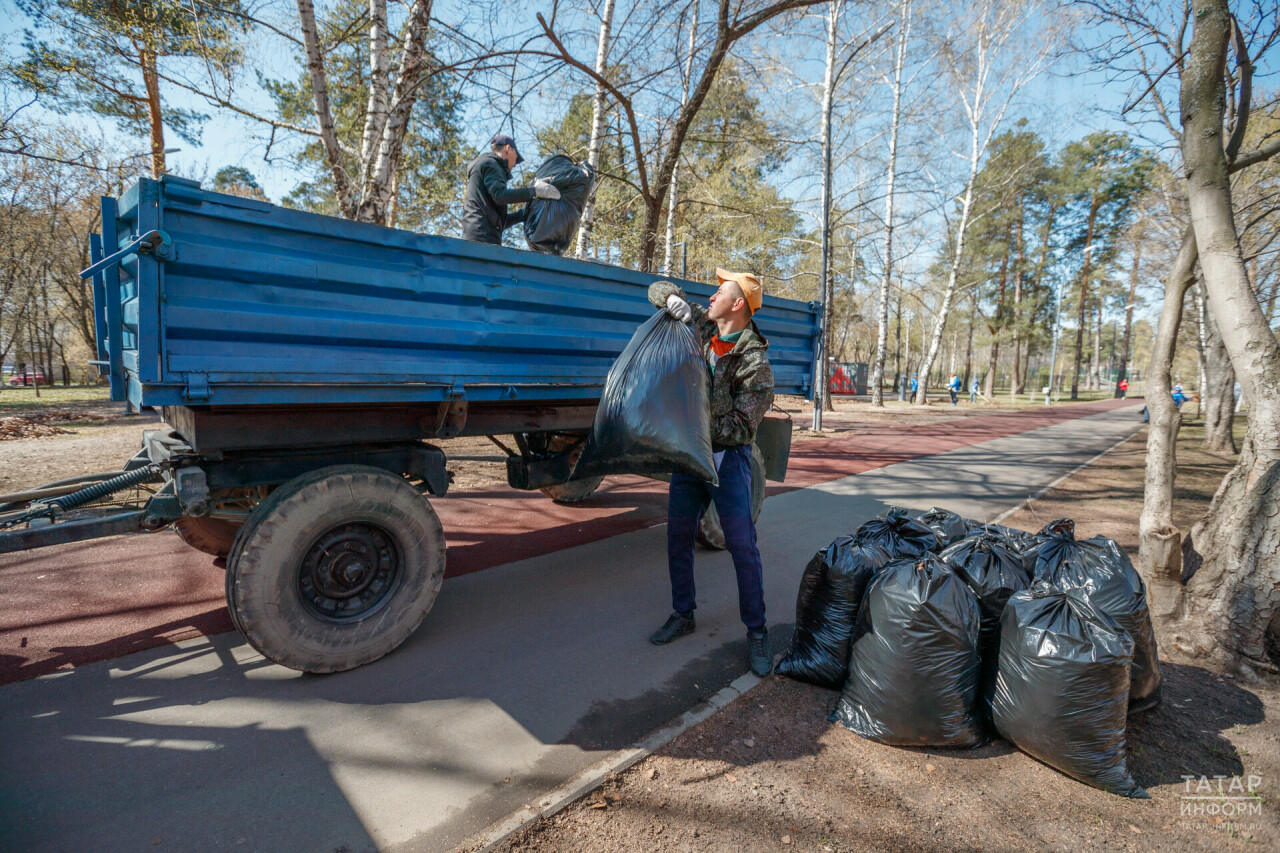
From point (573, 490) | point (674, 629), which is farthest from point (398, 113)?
point (674, 629)

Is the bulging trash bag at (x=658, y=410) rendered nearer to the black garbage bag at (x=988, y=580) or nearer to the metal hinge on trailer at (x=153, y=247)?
the black garbage bag at (x=988, y=580)

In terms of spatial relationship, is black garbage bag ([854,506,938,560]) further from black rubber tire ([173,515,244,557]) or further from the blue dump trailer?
black rubber tire ([173,515,244,557])

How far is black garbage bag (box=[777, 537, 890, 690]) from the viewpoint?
9.25 feet

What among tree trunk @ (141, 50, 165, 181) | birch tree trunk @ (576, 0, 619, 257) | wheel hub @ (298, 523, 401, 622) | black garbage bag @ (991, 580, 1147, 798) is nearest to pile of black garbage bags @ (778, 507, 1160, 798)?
black garbage bag @ (991, 580, 1147, 798)

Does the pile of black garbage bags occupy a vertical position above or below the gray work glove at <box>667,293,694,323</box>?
below

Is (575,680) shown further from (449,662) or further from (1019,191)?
(1019,191)

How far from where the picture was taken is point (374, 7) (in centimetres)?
661

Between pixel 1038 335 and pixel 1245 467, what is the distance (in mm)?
37867

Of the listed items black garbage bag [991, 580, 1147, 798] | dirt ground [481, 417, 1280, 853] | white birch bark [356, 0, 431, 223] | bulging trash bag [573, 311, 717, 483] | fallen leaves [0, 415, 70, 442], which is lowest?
dirt ground [481, 417, 1280, 853]

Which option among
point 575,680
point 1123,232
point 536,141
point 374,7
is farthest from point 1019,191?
point 575,680

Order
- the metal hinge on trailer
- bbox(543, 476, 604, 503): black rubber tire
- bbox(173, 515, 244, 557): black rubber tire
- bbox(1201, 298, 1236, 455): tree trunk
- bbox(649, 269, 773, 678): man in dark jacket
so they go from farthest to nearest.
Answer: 1. bbox(1201, 298, 1236, 455): tree trunk
2. bbox(543, 476, 604, 503): black rubber tire
3. bbox(173, 515, 244, 557): black rubber tire
4. bbox(649, 269, 773, 678): man in dark jacket
5. the metal hinge on trailer

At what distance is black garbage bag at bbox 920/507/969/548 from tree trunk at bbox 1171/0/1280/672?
126 cm

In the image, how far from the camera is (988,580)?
2.66m

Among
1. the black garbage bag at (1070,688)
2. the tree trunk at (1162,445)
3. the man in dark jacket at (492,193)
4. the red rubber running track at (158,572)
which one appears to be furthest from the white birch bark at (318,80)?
the tree trunk at (1162,445)
